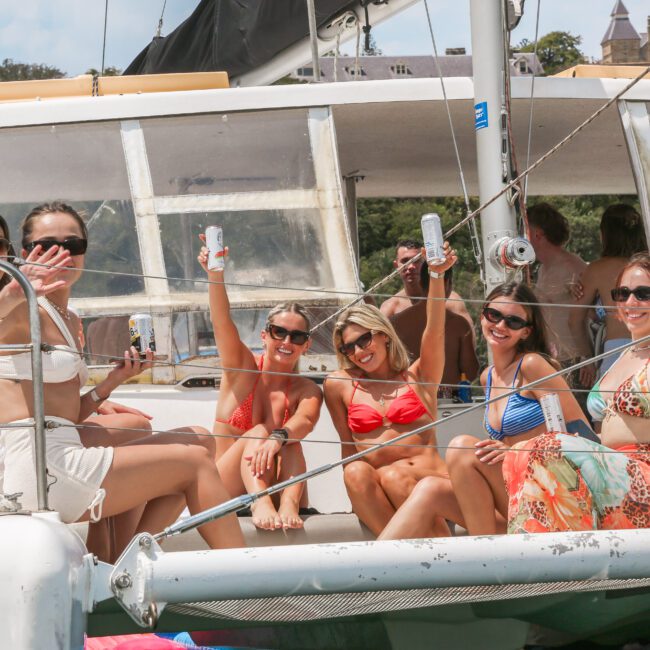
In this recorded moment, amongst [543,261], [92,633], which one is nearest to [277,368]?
[92,633]

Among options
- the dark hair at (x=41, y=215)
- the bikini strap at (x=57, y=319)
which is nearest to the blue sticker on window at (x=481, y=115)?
the dark hair at (x=41, y=215)

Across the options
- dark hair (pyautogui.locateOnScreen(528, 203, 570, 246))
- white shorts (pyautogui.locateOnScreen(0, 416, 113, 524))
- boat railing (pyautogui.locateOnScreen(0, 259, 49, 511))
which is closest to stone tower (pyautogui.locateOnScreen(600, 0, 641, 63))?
dark hair (pyautogui.locateOnScreen(528, 203, 570, 246))

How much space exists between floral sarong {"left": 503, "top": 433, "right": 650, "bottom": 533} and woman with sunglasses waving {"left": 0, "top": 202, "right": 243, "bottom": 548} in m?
0.92

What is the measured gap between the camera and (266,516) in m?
A: 3.93

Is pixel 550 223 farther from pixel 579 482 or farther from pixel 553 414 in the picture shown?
pixel 579 482

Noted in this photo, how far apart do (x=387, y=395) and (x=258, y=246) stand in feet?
4.18

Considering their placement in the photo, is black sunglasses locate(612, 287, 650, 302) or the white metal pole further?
the white metal pole

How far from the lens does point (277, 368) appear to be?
4246mm

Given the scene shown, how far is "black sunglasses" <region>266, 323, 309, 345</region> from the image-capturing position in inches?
165

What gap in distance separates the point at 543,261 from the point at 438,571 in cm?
318

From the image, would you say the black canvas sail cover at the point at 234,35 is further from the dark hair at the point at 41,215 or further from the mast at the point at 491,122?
the dark hair at the point at 41,215

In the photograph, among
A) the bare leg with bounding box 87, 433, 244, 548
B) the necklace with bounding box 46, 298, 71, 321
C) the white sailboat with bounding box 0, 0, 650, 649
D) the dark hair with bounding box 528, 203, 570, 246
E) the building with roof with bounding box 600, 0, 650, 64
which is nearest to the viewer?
the bare leg with bounding box 87, 433, 244, 548

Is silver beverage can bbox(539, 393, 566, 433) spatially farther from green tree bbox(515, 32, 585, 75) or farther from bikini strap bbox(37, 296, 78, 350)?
green tree bbox(515, 32, 585, 75)

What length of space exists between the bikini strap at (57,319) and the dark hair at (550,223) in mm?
3058
